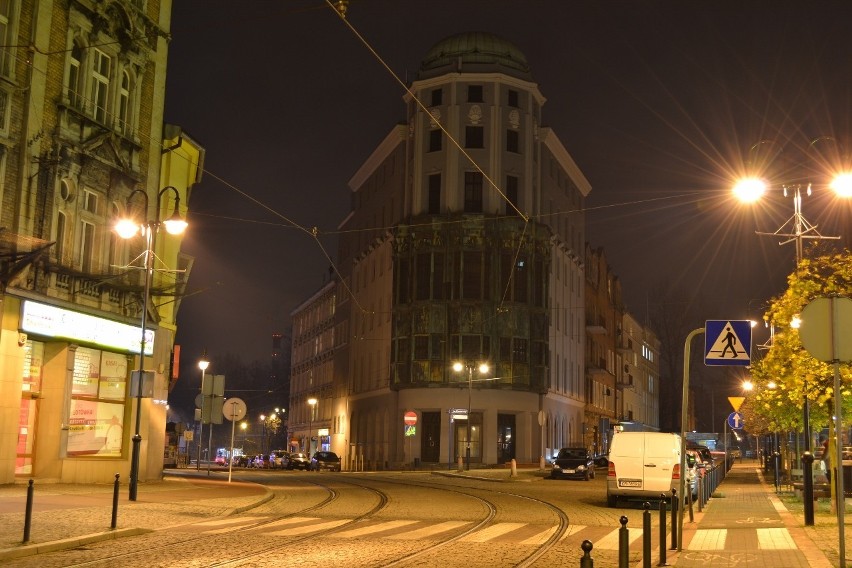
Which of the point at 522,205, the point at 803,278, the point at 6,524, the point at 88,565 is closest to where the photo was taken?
the point at 88,565

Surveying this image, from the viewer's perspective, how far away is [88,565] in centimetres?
1187

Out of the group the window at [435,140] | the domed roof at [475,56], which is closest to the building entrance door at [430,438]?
the window at [435,140]

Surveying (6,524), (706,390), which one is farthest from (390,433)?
(706,390)

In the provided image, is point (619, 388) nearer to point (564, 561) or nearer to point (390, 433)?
point (390, 433)

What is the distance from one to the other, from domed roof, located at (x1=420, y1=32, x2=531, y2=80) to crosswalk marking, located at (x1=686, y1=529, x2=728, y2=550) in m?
47.4

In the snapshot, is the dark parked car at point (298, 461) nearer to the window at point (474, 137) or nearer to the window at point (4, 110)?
the window at point (474, 137)

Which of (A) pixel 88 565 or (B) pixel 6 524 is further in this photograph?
(B) pixel 6 524

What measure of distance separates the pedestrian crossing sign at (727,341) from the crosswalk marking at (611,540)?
3.28 metres

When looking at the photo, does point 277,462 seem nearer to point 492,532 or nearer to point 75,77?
point 75,77

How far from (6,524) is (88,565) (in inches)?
161

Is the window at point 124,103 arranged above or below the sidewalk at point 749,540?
above

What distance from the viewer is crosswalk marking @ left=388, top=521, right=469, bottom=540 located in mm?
16094

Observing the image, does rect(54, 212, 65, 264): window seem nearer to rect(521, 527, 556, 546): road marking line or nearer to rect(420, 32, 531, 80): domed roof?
rect(521, 527, 556, 546): road marking line

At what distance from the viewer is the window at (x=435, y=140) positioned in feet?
202
